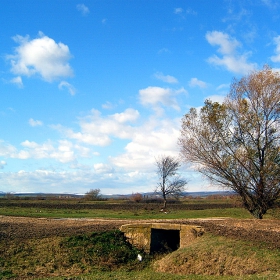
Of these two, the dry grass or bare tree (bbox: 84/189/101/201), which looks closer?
the dry grass

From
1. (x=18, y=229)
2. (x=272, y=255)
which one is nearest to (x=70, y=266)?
(x=18, y=229)

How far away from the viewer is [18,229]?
1959cm

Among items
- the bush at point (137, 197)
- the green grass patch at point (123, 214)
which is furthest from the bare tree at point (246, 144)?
the bush at point (137, 197)

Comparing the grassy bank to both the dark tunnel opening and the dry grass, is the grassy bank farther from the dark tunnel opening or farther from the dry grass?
the dark tunnel opening

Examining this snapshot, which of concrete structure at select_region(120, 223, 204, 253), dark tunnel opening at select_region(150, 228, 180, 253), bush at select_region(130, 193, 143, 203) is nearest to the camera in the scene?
concrete structure at select_region(120, 223, 204, 253)

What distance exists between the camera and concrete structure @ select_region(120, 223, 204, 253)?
17.7m

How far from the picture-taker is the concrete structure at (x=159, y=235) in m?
17.7

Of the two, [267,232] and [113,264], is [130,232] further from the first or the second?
[267,232]

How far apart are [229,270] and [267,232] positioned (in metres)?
4.79

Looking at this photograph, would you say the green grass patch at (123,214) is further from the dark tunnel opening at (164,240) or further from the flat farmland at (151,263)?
the flat farmland at (151,263)

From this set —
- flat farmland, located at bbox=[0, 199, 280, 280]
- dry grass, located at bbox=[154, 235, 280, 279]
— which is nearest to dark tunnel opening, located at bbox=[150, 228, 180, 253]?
flat farmland, located at bbox=[0, 199, 280, 280]

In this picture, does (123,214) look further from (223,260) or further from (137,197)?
(137,197)

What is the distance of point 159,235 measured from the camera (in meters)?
18.7

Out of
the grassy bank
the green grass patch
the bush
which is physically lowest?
the grassy bank
